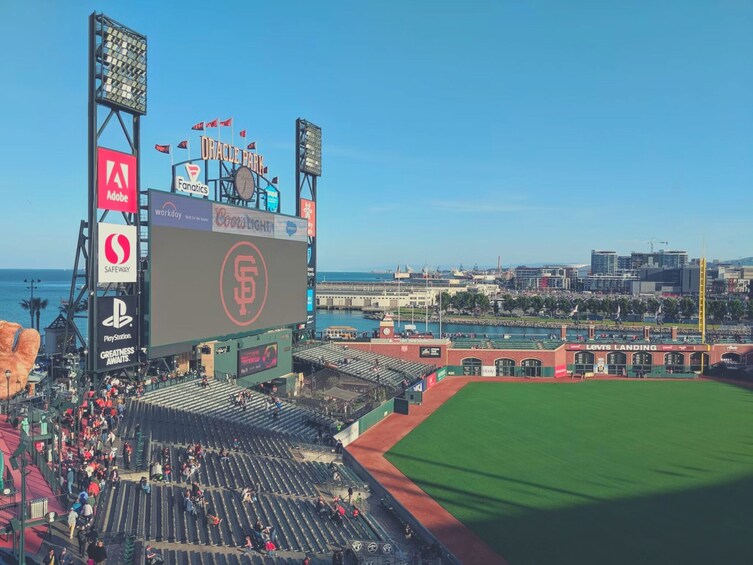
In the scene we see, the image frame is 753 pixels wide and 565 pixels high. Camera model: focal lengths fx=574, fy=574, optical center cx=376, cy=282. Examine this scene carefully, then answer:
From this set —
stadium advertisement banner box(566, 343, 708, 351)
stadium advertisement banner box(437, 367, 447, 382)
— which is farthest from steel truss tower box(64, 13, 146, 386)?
stadium advertisement banner box(566, 343, 708, 351)

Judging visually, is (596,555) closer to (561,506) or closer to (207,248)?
(561,506)

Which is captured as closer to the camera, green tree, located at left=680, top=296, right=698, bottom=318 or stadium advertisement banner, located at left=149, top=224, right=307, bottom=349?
stadium advertisement banner, located at left=149, top=224, right=307, bottom=349

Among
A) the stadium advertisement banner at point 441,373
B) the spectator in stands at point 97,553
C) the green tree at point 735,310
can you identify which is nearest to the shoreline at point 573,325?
the green tree at point 735,310

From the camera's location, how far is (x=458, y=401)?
5159 cm

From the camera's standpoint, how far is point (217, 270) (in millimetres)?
39781

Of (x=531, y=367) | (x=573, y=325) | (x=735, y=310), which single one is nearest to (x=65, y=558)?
(x=531, y=367)

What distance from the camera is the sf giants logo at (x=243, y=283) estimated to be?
134 ft

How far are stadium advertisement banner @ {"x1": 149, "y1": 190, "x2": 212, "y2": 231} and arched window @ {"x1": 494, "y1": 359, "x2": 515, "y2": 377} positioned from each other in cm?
3870

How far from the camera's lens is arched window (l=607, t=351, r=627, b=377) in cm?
6806

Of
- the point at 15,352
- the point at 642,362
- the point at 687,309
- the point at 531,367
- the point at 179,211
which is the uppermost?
the point at 179,211

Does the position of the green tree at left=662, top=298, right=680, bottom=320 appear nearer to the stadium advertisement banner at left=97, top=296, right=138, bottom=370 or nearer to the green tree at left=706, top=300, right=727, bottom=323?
the green tree at left=706, top=300, right=727, bottom=323

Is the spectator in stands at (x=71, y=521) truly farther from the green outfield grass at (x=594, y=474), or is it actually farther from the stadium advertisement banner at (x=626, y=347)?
the stadium advertisement banner at (x=626, y=347)

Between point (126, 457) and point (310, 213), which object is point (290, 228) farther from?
point (126, 457)

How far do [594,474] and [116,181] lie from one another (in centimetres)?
3138
